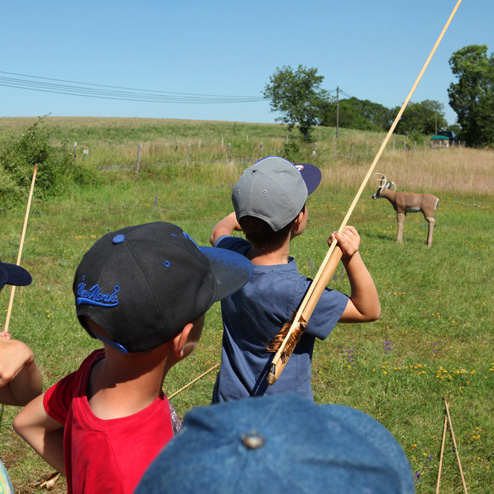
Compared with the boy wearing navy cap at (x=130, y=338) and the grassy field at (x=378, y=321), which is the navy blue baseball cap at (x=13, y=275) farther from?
the grassy field at (x=378, y=321)

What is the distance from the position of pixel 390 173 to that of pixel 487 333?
1483 cm

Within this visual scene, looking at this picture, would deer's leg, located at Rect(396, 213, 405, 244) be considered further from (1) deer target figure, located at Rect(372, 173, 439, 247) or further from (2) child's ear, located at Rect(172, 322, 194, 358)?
(2) child's ear, located at Rect(172, 322, 194, 358)

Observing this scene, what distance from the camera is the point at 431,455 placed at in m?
3.31

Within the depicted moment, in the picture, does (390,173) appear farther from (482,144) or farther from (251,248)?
(482,144)

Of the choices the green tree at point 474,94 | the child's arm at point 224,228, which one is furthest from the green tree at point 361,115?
the child's arm at point 224,228

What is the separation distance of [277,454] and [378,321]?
538cm

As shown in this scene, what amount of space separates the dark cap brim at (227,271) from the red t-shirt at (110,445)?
0.31 meters

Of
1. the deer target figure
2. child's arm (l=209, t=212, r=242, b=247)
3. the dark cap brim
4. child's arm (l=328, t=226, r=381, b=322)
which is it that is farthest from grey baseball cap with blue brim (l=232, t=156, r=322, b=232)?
the deer target figure

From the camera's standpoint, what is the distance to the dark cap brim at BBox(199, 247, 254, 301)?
52.4 inches

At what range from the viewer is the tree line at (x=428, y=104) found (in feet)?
109

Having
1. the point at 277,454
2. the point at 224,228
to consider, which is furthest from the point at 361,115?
the point at 277,454

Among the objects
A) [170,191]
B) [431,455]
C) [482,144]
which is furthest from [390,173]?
[482,144]

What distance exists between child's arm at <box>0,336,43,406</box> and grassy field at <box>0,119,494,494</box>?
5.66 feet

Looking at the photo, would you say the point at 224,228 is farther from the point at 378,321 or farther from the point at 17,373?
the point at 378,321
